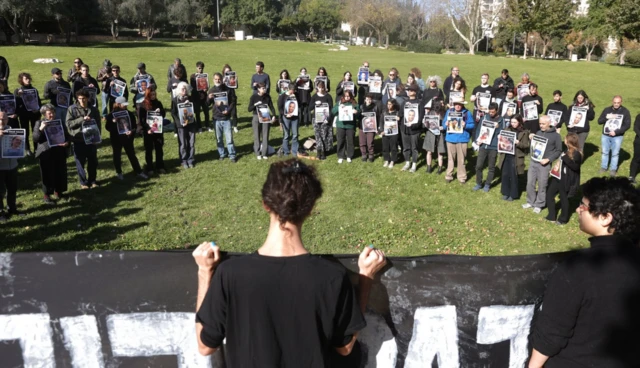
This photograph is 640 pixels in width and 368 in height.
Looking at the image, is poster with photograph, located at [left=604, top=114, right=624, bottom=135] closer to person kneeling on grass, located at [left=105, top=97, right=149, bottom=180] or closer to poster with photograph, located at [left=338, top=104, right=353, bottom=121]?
poster with photograph, located at [left=338, top=104, right=353, bottom=121]

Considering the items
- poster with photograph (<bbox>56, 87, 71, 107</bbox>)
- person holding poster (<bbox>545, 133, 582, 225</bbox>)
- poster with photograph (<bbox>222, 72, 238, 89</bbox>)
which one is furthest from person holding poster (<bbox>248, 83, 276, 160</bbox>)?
person holding poster (<bbox>545, 133, 582, 225</bbox>)

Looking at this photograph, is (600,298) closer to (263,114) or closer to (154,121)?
(154,121)

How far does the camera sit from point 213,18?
315ft

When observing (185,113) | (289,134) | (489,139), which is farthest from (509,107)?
(185,113)

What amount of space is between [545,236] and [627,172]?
268 inches

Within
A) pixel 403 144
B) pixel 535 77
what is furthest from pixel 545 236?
pixel 535 77

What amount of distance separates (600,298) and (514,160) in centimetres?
979

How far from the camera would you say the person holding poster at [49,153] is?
35.9 feet

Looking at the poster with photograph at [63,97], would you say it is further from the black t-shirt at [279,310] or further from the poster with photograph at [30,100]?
the black t-shirt at [279,310]

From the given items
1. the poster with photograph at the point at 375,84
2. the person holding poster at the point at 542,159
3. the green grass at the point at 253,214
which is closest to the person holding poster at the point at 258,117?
the green grass at the point at 253,214

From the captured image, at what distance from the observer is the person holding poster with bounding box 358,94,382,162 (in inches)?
586

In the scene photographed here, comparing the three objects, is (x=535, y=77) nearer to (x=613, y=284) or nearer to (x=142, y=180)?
(x=142, y=180)

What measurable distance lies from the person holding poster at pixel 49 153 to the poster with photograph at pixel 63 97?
3.89 meters

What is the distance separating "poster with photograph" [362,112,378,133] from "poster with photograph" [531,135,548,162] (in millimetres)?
4752
